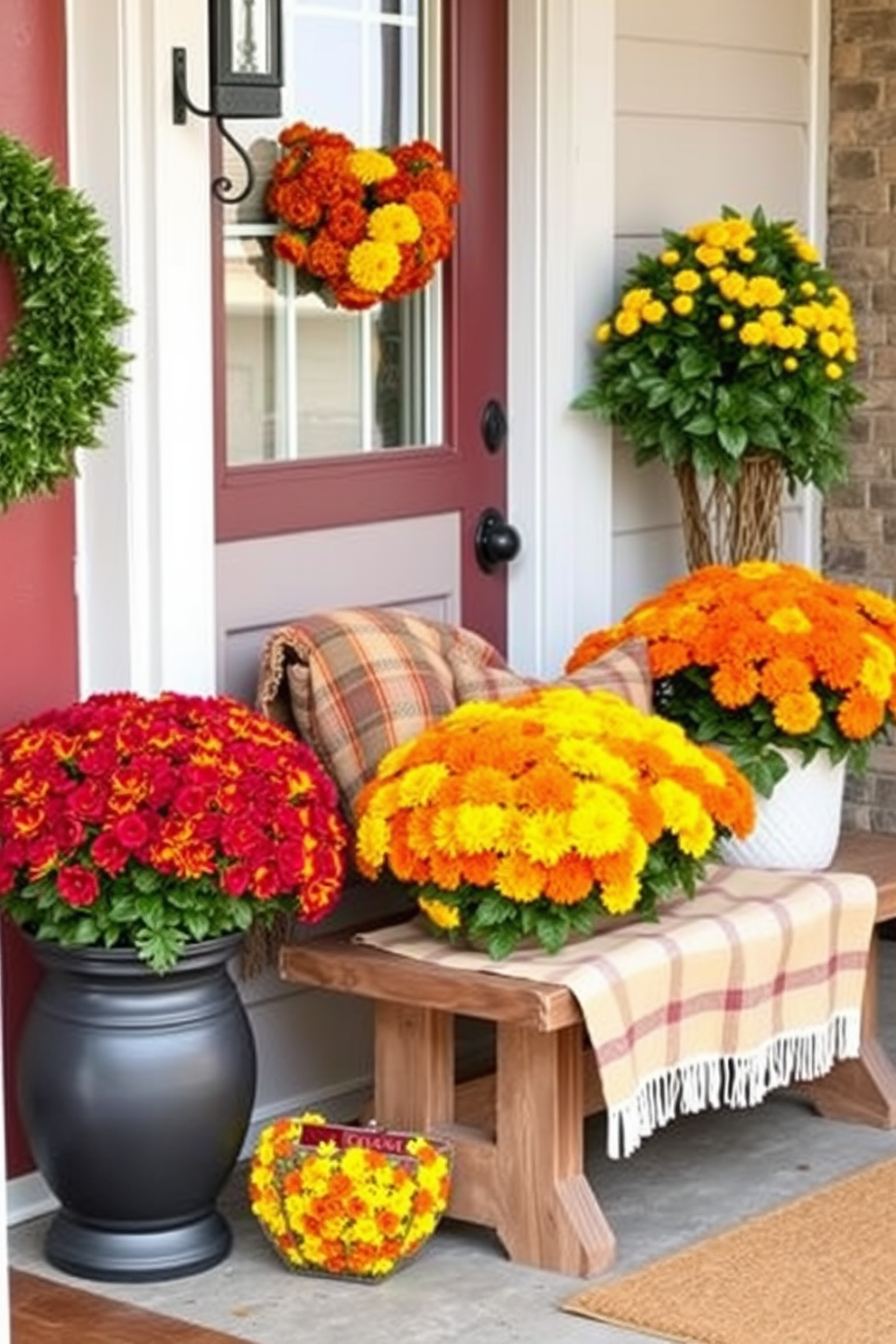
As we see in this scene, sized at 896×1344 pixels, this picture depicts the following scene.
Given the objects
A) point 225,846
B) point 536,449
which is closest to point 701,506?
point 536,449

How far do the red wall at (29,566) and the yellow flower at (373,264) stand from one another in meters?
0.58

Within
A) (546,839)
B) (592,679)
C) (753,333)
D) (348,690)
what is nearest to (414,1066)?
(546,839)

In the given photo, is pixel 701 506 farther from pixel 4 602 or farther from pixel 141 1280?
pixel 141 1280

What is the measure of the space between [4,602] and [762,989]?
1.28 meters

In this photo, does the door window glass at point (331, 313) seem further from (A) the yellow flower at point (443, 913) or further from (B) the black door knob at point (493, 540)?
(A) the yellow flower at point (443, 913)

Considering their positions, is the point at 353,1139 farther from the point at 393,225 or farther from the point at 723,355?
the point at 723,355

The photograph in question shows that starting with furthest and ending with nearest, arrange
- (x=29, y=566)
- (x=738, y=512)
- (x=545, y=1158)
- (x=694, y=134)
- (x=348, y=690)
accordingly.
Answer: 1. (x=694, y=134)
2. (x=738, y=512)
3. (x=348, y=690)
4. (x=29, y=566)
5. (x=545, y=1158)

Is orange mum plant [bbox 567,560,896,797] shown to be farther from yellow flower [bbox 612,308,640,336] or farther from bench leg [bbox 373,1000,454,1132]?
bench leg [bbox 373,1000,454,1132]

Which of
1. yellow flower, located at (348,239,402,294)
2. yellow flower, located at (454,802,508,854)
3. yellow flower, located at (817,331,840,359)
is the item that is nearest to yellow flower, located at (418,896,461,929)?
yellow flower, located at (454,802,508,854)

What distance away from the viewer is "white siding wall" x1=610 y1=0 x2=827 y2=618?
17.9 ft

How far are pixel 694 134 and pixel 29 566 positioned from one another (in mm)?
1872

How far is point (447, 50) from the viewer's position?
512 centimetres

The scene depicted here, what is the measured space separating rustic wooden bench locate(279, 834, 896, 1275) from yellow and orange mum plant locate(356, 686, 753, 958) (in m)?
0.11

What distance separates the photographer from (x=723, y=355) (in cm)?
525
